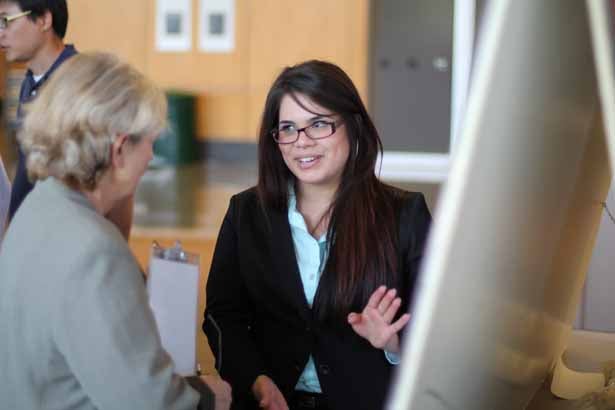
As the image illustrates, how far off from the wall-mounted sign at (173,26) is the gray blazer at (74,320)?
5.92 m

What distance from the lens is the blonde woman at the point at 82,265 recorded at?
1.12 meters

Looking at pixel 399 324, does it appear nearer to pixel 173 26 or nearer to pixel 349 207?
pixel 349 207

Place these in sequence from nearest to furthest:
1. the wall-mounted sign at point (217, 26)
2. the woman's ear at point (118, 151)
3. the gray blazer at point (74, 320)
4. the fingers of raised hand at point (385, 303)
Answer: the gray blazer at point (74, 320)
the woman's ear at point (118, 151)
the fingers of raised hand at point (385, 303)
the wall-mounted sign at point (217, 26)

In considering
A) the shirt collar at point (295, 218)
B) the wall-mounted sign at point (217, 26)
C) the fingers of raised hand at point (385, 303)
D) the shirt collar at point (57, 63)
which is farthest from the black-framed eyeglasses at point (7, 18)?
the wall-mounted sign at point (217, 26)

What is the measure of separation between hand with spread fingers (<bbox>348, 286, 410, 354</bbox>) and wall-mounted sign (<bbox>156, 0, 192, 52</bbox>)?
565 centimetres

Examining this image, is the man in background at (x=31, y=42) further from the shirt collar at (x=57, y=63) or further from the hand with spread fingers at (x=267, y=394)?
the hand with spread fingers at (x=267, y=394)

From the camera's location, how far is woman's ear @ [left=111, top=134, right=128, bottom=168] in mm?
1245

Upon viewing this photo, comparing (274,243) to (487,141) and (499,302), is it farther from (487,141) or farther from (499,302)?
(487,141)

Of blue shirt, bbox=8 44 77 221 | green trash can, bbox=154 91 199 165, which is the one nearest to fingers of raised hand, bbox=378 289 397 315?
blue shirt, bbox=8 44 77 221

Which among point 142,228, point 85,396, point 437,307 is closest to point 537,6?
point 437,307

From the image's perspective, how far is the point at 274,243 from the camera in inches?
74.2

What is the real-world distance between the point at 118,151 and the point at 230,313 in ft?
2.47

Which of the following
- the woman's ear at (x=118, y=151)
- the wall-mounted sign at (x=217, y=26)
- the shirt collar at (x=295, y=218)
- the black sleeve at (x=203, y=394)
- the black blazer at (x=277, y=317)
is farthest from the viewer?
the wall-mounted sign at (x=217, y=26)

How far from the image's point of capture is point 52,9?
2.20m
